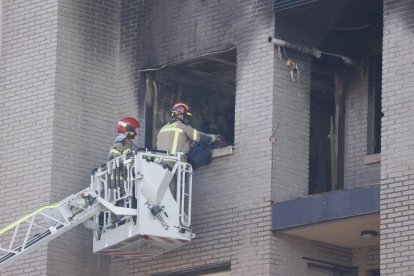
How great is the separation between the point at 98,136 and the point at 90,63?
3.90ft

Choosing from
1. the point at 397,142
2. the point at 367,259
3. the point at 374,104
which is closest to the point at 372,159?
the point at 374,104

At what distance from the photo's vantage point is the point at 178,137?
2464cm

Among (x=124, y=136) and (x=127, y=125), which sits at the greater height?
(x=127, y=125)

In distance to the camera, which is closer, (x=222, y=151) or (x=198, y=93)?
(x=222, y=151)

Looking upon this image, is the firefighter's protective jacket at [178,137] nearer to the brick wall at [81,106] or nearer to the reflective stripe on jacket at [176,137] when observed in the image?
the reflective stripe on jacket at [176,137]

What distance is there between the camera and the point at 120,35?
26750mm

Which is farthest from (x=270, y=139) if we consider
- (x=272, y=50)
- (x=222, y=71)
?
(x=222, y=71)

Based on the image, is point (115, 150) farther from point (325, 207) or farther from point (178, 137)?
point (325, 207)

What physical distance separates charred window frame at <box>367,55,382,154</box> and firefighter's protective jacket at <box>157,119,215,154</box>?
7.96ft

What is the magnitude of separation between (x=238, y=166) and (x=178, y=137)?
104cm

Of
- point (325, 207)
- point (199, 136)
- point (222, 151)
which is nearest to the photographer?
point (325, 207)

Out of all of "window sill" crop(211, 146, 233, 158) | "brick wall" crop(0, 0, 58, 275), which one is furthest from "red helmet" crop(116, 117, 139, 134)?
"window sill" crop(211, 146, 233, 158)

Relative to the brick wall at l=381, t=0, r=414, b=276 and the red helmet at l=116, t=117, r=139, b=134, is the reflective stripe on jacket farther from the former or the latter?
the brick wall at l=381, t=0, r=414, b=276

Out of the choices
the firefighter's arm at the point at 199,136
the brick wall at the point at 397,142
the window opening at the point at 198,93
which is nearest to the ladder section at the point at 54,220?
the firefighter's arm at the point at 199,136
